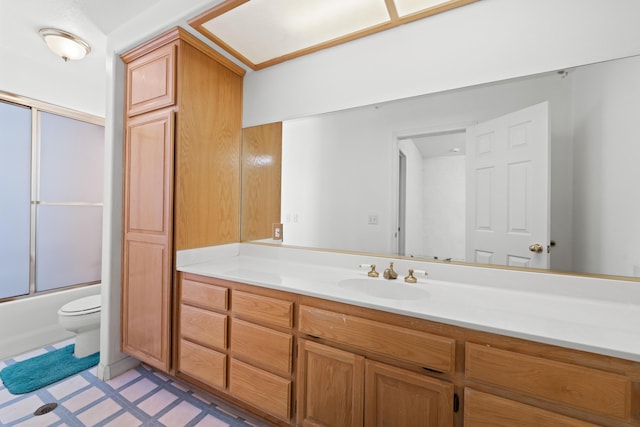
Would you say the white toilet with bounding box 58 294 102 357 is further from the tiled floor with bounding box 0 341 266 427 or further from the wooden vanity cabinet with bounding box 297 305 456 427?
the wooden vanity cabinet with bounding box 297 305 456 427

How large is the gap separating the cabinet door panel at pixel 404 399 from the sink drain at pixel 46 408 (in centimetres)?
190

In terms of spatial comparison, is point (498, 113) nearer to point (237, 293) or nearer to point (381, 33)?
point (381, 33)

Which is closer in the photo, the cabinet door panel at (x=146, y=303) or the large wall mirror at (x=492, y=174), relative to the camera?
the large wall mirror at (x=492, y=174)

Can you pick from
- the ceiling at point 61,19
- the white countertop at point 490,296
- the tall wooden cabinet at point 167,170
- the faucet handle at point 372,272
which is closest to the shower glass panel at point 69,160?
the ceiling at point 61,19

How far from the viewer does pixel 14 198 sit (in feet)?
7.52

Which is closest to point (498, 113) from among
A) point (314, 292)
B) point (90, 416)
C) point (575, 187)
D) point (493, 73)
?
point (493, 73)

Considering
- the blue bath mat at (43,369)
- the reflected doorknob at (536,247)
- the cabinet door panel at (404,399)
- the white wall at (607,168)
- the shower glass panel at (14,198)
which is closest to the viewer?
the cabinet door panel at (404,399)

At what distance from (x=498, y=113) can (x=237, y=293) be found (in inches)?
66.1

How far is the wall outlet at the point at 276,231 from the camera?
203 cm

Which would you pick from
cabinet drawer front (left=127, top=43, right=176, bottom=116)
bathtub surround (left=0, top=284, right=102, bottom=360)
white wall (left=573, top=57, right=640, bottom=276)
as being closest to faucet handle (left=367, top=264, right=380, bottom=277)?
white wall (left=573, top=57, right=640, bottom=276)

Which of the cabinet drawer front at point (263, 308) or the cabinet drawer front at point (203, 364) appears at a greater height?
the cabinet drawer front at point (263, 308)

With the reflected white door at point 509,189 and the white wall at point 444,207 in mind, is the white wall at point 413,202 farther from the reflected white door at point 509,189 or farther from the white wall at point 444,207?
the reflected white door at point 509,189

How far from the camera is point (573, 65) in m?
1.17

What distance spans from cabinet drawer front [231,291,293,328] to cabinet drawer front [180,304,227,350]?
0.14m
